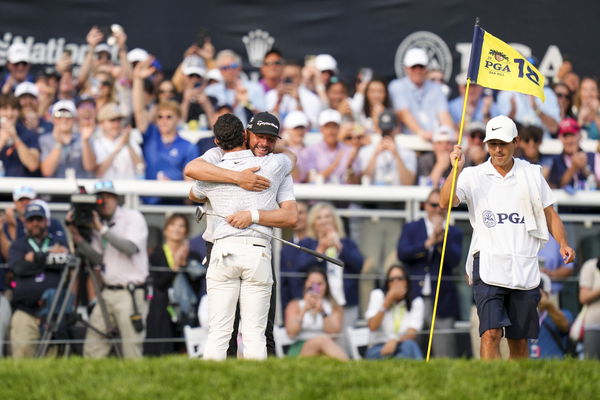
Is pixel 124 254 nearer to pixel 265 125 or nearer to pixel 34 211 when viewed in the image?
pixel 34 211

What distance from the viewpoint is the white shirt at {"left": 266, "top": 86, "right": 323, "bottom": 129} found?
605 inches

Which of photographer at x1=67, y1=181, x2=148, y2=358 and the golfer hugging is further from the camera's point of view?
photographer at x1=67, y1=181, x2=148, y2=358

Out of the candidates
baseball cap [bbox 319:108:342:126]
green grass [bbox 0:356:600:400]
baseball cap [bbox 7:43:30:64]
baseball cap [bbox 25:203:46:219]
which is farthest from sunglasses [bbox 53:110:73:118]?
green grass [bbox 0:356:600:400]

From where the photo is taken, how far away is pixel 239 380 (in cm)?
754

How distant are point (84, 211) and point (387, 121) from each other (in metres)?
3.56

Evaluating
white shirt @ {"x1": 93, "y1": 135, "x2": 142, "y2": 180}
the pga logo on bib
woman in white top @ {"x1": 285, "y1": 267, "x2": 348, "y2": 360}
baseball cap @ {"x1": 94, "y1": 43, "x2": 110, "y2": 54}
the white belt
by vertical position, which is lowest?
woman in white top @ {"x1": 285, "y1": 267, "x2": 348, "y2": 360}

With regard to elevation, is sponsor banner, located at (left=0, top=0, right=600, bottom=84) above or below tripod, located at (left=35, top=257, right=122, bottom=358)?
above

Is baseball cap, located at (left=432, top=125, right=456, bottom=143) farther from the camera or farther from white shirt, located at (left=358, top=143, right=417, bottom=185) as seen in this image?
the camera

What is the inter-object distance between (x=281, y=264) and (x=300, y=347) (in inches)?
33.0

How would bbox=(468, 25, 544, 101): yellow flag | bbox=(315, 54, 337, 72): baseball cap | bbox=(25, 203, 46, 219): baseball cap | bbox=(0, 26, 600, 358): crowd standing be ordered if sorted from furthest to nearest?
1. bbox=(315, 54, 337, 72): baseball cap
2. bbox=(0, 26, 600, 358): crowd standing
3. bbox=(25, 203, 46, 219): baseball cap
4. bbox=(468, 25, 544, 101): yellow flag

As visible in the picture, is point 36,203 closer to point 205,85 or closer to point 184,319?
point 184,319

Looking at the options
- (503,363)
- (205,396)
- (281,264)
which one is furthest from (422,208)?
(205,396)

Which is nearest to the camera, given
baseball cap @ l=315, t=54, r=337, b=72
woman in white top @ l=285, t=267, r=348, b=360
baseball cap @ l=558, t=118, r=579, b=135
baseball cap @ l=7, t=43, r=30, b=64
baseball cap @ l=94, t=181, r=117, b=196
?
baseball cap @ l=94, t=181, r=117, b=196

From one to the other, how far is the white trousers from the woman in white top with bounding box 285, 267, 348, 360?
425cm
